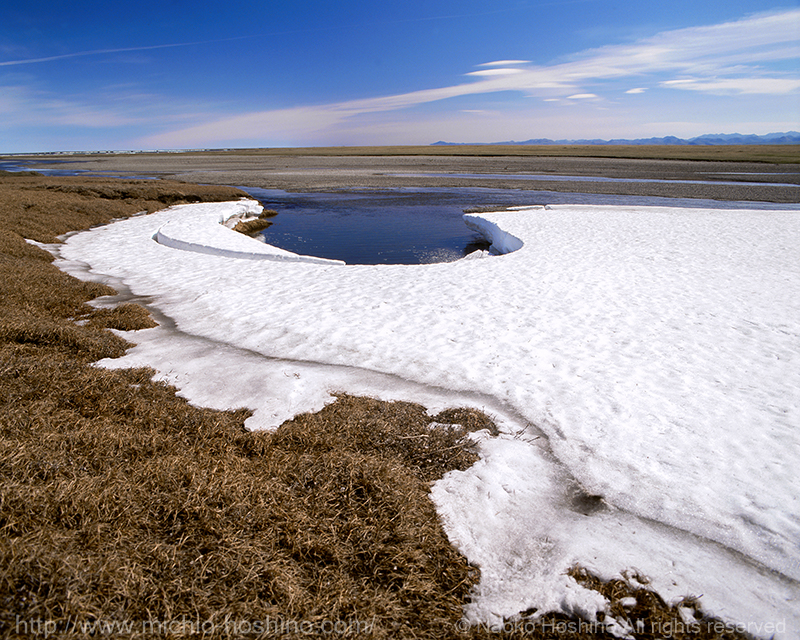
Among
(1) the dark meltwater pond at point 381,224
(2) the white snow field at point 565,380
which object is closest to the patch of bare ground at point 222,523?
(2) the white snow field at point 565,380

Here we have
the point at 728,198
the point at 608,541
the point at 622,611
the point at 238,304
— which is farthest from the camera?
the point at 728,198

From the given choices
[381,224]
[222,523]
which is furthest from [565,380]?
[381,224]

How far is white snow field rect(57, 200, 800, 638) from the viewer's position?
352 cm

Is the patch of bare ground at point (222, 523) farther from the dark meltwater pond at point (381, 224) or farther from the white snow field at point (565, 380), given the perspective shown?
the dark meltwater pond at point (381, 224)

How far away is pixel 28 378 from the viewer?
500 cm

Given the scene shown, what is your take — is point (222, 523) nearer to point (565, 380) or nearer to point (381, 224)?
point (565, 380)

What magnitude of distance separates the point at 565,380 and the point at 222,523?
4.93m

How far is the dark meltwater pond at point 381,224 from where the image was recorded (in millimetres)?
20453

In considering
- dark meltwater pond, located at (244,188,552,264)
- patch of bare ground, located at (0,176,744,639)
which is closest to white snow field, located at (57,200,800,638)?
patch of bare ground, located at (0,176,744,639)

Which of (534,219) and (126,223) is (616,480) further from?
(126,223)

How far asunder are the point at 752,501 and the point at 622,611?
2.11m

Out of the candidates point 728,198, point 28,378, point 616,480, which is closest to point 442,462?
point 616,480

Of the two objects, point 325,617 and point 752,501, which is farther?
point 752,501

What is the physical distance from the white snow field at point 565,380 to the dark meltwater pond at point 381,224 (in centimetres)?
633
